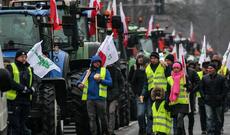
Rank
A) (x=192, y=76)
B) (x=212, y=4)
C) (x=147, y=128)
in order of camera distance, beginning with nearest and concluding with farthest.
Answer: (x=147, y=128), (x=192, y=76), (x=212, y=4)

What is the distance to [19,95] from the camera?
17.0 meters

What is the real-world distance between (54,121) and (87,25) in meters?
6.26

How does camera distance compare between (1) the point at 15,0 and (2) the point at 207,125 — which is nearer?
(2) the point at 207,125

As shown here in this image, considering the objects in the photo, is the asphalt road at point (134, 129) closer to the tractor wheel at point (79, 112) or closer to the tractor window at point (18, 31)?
the tractor wheel at point (79, 112)

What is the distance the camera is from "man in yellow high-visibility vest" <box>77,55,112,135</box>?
19.8 meters

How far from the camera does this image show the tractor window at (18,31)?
61.1ft

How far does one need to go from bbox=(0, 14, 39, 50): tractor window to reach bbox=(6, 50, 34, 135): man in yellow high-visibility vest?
1567 millimetres

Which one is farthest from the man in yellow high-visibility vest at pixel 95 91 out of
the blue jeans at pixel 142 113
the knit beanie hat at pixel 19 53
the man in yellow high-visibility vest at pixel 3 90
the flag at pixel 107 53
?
the man in yellow high-visibility vest at pixel 3 90

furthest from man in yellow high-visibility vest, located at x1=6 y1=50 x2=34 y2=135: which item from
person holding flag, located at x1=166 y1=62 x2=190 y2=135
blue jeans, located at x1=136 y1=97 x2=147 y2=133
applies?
blue jeans, located at x1=136 y1=97 x2=147 y2=133

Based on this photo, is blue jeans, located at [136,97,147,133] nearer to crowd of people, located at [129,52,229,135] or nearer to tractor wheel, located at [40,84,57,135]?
crowd of people, located at [129,52,229,135]

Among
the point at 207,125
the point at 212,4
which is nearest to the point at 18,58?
the point at 207,125

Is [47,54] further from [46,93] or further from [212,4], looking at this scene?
[212,4]

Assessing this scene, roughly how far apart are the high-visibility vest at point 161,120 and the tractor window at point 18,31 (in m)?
2.77

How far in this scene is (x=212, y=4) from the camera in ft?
335
